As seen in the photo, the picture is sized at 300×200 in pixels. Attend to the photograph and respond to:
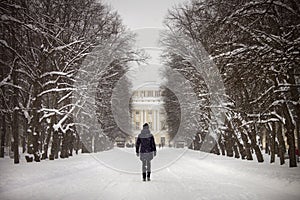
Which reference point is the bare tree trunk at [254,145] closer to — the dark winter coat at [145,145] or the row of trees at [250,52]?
the row of trees at [250,52]

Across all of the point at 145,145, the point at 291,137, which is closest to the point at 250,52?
the point at 145,145

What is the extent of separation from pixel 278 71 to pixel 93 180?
7.73m

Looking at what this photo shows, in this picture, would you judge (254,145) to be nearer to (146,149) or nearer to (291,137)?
(291,137)

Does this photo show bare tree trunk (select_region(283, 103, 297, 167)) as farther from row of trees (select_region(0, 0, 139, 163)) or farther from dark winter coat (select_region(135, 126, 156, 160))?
row of trees (select_region(0, 0, 139, 163))

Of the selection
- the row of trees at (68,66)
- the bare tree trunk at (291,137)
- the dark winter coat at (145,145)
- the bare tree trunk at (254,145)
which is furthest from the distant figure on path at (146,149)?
the bare tree trunk at (254,145)

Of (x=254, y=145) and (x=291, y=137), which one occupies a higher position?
(x=291, y=137)

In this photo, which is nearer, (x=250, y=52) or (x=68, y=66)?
(x=250, y=52)

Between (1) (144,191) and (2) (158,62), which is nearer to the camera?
(1) (144,191)

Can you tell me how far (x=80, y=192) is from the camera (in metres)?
10.2

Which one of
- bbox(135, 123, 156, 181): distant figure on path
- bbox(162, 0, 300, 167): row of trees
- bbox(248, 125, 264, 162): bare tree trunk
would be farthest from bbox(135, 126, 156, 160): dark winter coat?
bbox(248, 125, 264, 162): bare tree trunk

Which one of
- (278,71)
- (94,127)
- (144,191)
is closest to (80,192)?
(144,191)

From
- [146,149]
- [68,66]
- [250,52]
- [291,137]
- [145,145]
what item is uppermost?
[68,66]

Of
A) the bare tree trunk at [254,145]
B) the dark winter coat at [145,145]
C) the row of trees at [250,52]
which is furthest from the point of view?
the bare tree trunk at [254,145]

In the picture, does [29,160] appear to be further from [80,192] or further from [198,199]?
[198,199]
